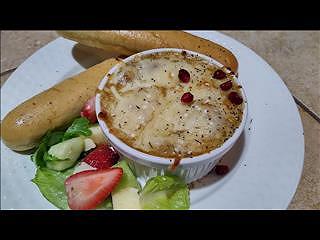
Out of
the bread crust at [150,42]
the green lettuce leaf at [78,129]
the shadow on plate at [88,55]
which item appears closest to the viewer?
the green lettuce leaf at [78,129]

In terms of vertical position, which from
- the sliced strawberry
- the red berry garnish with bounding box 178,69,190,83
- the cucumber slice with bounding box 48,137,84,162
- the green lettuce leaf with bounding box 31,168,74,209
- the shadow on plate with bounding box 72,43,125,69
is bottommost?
the green lettuce leaf with bounding box 31,168,74,209

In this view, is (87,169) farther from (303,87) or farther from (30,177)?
(303,87)

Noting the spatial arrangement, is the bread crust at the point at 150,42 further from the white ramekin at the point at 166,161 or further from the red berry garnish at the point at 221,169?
the red berry garnish at the point at 221,169

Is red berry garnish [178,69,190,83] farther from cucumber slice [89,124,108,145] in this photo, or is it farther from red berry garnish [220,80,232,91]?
cucumber slice [89,124,108,145]

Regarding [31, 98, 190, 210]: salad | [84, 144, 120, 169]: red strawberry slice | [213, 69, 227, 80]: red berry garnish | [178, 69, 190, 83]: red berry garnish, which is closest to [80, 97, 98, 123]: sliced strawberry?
[31, 98, 190, 210]: salad

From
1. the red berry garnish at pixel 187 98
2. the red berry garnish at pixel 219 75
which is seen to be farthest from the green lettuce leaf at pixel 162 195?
the red berry garnish at pixel 219 75

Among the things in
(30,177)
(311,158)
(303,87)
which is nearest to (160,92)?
(30,177)
